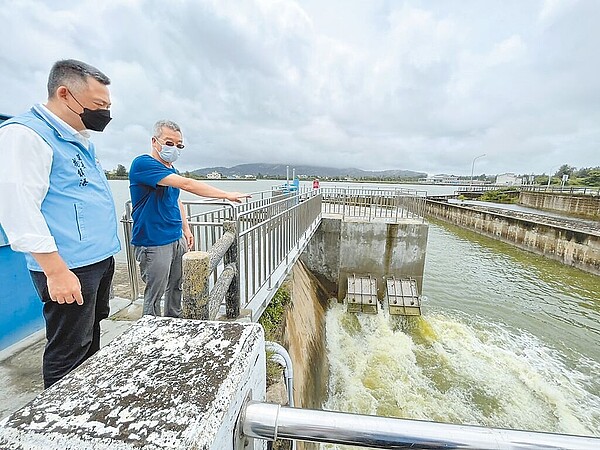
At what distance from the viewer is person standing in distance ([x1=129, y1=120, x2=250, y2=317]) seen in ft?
7.68

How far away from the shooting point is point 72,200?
63.1 inches

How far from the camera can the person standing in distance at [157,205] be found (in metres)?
2.34

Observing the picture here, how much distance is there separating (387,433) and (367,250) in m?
9.76

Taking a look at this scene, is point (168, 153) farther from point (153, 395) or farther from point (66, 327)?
point (153, 395)

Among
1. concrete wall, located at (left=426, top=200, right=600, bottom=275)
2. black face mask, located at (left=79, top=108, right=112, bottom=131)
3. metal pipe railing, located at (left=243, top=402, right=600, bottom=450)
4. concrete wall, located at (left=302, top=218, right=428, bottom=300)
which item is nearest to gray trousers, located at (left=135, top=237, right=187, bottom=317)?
black face mask, located at (left=79, top=108, right=112, bottom=131)

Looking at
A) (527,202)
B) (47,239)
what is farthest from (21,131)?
(527,202)

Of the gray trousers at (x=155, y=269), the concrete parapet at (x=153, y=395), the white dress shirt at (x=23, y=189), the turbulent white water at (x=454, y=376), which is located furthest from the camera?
the turbulent white water at (x=454, y=376)

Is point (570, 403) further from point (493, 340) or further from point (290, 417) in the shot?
point (290, 417)

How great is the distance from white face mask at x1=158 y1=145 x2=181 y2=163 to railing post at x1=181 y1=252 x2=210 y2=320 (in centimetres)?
123

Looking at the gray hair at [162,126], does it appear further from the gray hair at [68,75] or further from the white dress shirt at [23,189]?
the white dress shirt at [23,189]

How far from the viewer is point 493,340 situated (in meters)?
8.77

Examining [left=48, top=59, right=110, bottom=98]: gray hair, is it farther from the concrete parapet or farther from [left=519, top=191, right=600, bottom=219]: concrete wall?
[left=519, top=191, right=600, bottom=219]: concrete wall

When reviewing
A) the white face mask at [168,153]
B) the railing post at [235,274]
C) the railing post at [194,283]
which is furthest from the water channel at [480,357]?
the railing post at [194,283]

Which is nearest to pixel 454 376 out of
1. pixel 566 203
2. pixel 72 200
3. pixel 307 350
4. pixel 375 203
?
pixel 307 350
